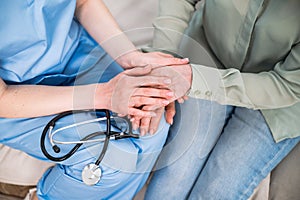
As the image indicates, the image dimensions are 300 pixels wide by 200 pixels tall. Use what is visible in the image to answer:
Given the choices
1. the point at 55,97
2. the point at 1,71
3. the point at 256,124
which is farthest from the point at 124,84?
the point at 256,124

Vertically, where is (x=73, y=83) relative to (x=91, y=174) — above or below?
above

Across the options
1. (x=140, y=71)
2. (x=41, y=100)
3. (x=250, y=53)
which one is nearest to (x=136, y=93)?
(x=140, y=71)

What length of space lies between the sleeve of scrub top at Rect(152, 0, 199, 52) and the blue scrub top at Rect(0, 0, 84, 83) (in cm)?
22

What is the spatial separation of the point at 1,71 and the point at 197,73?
401mm

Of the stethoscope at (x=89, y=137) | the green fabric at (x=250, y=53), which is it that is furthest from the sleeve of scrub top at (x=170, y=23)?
the stethoscope at (x=89, y=137)

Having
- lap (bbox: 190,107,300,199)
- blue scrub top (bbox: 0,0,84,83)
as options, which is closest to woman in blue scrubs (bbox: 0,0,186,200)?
blue scrub top (bbox: 0,0,84,83)

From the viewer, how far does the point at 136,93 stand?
2.57 feet

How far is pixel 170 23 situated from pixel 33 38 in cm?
34

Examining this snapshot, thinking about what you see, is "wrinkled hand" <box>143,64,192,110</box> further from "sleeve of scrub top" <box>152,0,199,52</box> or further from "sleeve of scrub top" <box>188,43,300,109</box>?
"sleeve of scrub top" <box>152,0,199,52</box>

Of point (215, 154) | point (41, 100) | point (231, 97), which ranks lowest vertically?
point (215, 154)

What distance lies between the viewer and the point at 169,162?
3.22ft

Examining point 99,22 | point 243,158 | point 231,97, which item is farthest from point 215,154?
point 99,22

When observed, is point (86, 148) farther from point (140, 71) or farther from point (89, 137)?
point (140, 71)

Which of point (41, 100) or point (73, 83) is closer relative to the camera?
point (41, 100)
